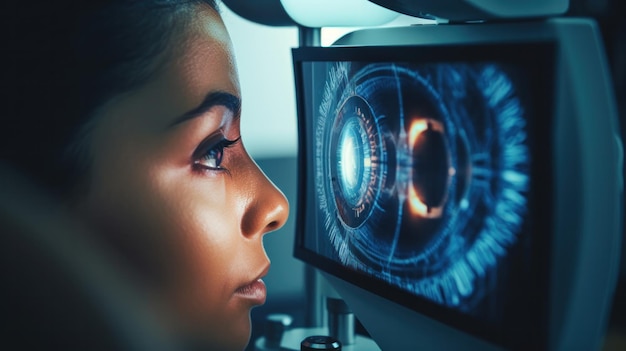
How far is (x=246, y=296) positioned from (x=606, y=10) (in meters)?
1.47

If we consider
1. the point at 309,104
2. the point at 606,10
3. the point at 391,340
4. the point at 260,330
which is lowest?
the point at 260,330

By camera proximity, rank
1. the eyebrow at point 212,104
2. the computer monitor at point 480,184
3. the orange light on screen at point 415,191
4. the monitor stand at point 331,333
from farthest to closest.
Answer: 1. the monitor stand at point 331,333
2. the eyebrow at point 212,104
3. the orange light on screen at point 415,191
4. the computer monitor at point 480,184

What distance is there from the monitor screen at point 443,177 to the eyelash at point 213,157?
5.7 inches

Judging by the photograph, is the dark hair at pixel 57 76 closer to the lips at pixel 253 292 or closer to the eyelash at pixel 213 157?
the eyelash at pixel 213 157

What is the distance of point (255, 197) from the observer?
3.09 feet

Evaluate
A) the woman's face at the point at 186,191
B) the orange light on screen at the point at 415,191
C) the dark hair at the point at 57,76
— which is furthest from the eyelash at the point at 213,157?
the orange light on screen at the point at 415,191

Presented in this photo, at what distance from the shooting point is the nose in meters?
0.92

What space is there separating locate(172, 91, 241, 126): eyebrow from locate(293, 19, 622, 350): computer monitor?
14 cm

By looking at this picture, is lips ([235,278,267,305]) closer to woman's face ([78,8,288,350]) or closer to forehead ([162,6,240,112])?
woman's face ([78,8,288,350])

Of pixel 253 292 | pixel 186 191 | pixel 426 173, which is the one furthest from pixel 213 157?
pixel 426 173

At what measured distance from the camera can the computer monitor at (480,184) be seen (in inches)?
24.2

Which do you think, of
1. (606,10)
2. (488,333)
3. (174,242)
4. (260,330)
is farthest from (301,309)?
(606,10)

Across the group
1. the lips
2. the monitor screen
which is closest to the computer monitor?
the monitor screen

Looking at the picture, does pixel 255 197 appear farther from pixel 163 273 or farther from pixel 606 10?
pixel 606 10
